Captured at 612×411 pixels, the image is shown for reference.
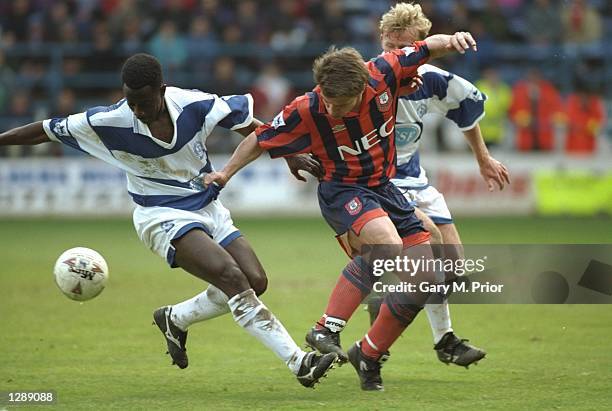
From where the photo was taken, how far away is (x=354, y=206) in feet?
22.5

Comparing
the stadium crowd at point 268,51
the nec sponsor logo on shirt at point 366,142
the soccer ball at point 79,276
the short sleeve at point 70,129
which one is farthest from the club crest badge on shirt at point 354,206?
the stadium crowd at point 268,51

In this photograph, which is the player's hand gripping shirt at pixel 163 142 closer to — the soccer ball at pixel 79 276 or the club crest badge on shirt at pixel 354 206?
the soccer ball at pixel 79 276

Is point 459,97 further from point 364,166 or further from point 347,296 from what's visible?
point 347,296

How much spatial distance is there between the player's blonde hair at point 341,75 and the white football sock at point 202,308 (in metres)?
1.58

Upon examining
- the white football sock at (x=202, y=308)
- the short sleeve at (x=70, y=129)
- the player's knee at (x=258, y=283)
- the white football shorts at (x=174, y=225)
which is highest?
the short sleeve at (x=70, y=129)

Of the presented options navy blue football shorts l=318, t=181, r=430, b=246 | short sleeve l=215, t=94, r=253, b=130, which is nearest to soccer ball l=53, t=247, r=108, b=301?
short sleeve l=215, t=94, r=253, b=130

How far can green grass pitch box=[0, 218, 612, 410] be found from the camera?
661 cm

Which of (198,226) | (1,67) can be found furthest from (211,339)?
(1,67)

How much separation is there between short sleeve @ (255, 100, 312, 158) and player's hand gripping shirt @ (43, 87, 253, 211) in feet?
1.38

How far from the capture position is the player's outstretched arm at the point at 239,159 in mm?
6785

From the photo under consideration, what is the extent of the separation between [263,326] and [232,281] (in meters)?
0.34

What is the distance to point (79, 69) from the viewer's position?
21.4m

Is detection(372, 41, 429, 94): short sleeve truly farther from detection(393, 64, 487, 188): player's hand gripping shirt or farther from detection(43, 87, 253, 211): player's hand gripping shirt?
detection(43, 87, 253, 211): player's hand gripping shirt

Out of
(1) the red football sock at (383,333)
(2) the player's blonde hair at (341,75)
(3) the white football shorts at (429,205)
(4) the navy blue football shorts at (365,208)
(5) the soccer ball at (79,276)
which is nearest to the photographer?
(2) the player's blonde hair at (341,75)
